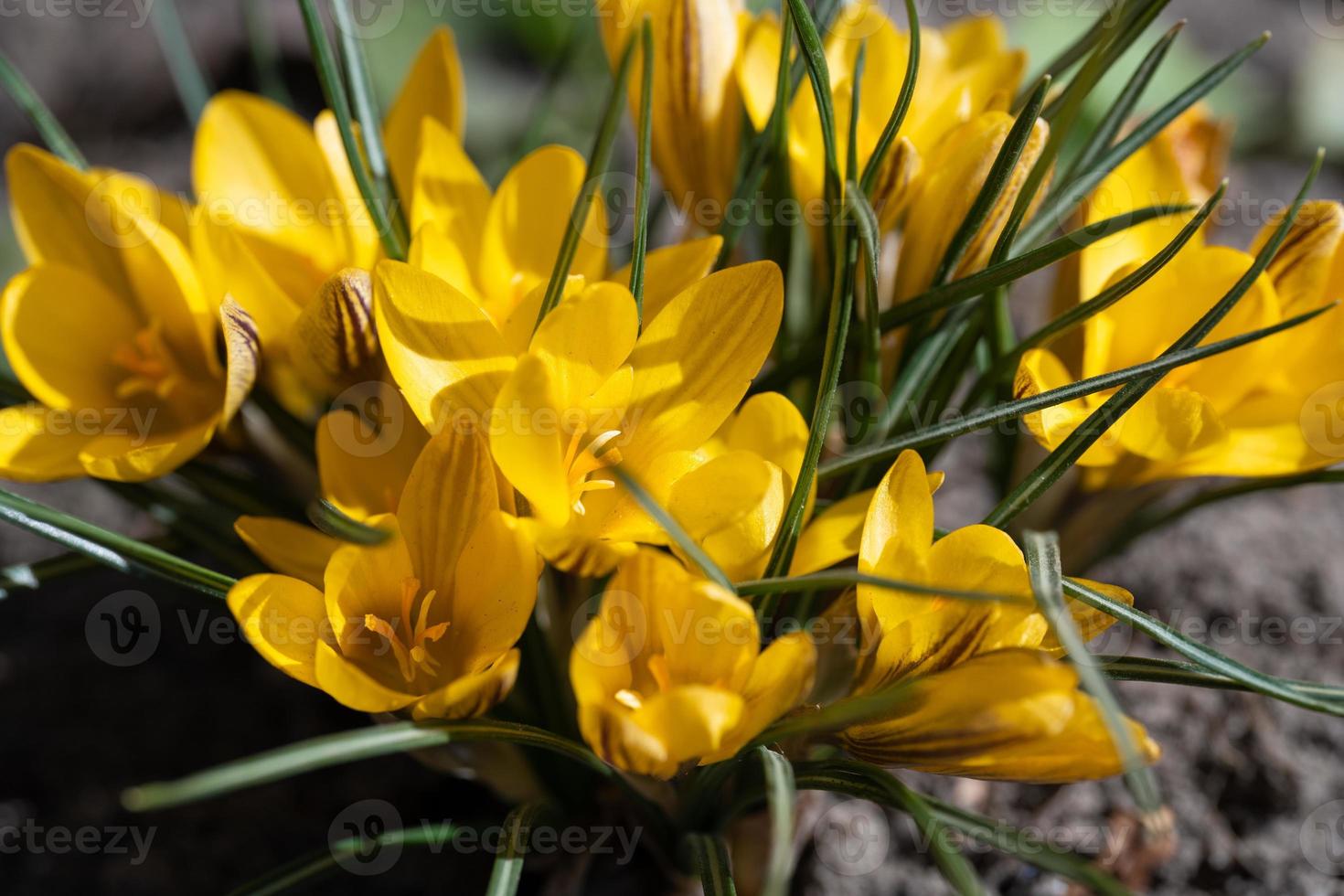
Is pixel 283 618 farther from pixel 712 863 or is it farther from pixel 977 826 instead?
pixel 977 826

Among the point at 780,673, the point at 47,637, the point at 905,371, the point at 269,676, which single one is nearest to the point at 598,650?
the point at 780,673

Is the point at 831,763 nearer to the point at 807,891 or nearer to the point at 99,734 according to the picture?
the point at 807,891

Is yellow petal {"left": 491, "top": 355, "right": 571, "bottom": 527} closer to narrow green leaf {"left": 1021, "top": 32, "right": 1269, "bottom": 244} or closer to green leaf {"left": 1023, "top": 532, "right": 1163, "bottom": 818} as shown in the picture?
green leaf {"left": 1023, "top": 532, "right": 1163, "bottom": 818}

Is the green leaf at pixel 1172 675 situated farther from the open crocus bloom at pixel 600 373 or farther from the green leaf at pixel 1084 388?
the open crocus bloom at pixel 600 373

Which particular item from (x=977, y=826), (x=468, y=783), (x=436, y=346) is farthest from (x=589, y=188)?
(x=468, y=783)

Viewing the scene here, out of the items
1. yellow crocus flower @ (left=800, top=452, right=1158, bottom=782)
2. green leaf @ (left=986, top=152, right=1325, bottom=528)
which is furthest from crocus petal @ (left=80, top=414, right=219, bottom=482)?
green leaf @ (left=986, top=152, right=1325, bottom=528)

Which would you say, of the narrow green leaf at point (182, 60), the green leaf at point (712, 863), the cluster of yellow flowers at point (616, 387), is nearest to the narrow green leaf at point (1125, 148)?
the cluster of yellow flowers at point (616, 387)

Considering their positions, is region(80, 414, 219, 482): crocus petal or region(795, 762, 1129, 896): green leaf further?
region(80, 414, 219, 482): crocus petal
